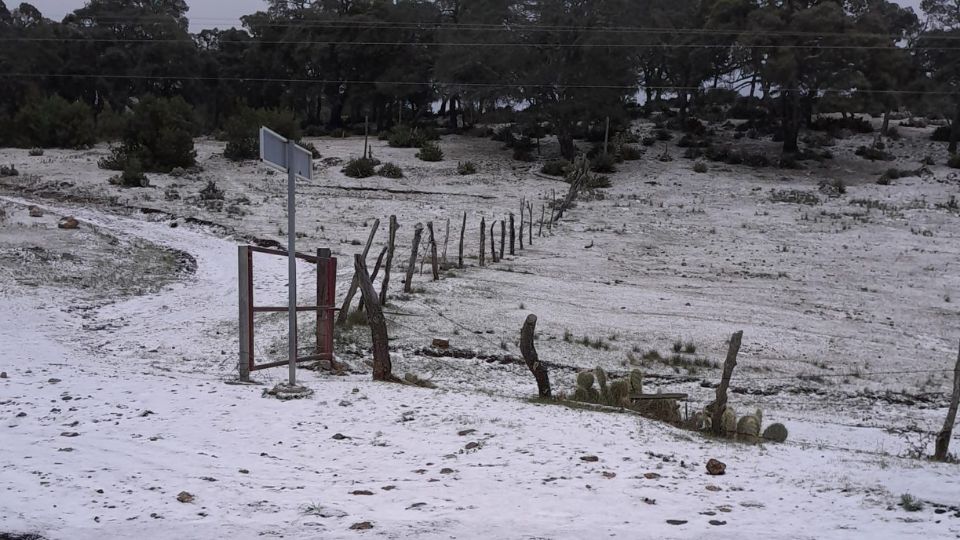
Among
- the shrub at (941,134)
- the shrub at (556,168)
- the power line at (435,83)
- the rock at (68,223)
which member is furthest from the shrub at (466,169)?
the shrub at (941,134)

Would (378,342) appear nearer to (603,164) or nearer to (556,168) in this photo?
(556,168)

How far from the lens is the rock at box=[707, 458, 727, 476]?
244 inches

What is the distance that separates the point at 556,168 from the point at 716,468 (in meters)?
33.7

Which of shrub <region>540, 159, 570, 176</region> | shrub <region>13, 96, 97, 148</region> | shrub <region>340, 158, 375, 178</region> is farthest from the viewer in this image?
shrub <region>13, 96, 97, 148</region>

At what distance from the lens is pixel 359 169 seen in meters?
35.8

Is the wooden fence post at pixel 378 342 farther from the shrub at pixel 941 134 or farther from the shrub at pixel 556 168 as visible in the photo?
the shrub at pixel 941 134

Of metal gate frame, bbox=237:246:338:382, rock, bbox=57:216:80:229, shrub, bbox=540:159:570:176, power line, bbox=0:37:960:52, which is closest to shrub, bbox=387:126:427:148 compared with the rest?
power line, bbox=0:37:960:52

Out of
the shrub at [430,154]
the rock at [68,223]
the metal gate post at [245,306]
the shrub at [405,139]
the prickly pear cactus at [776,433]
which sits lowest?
the prickly pear cactus at [776,433]

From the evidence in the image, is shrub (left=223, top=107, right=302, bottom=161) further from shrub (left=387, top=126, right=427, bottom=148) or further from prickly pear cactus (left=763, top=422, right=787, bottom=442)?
prickly pear cactus (left=763, top=422, right=787, bottom=442)

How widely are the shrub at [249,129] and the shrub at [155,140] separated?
1.83 m

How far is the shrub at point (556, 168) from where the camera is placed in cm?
3905

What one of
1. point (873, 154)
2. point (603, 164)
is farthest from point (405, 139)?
point (873, 154)

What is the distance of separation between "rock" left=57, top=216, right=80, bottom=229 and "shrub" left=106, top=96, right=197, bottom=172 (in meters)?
11.0

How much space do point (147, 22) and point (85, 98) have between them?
6.28 metres
